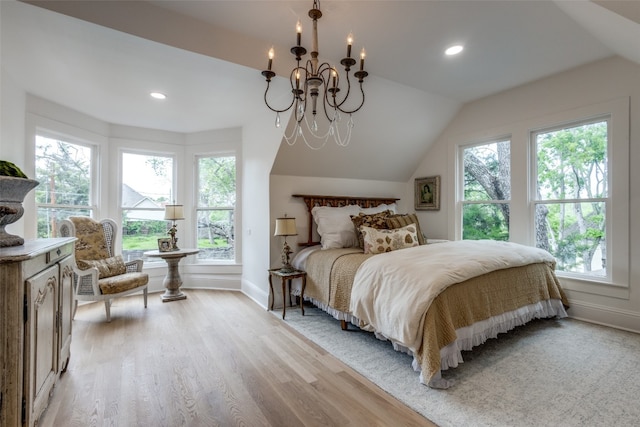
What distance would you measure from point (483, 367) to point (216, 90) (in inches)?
139

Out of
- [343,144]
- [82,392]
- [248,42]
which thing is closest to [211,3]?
[248,42]

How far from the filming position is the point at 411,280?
2.12 metres

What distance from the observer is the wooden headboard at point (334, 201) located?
3846mm

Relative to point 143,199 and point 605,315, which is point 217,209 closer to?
point 143,199

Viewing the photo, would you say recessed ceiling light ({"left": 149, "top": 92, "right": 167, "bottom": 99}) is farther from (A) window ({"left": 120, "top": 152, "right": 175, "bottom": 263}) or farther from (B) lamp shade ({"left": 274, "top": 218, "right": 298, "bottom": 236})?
(B) lamp shade ({"left": 274, "top": 218, "right": 298, "bottom": 236})

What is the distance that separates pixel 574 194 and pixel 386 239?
2242mm

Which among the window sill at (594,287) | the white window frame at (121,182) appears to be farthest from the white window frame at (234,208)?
the window sill at (594,287)

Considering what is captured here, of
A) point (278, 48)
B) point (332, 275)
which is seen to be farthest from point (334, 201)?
point (278, 48)

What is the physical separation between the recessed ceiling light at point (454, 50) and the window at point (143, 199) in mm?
4140

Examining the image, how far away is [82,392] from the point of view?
1.92 meters

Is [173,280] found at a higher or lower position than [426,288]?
lower

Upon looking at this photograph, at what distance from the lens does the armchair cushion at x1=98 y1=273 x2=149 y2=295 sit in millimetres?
3156

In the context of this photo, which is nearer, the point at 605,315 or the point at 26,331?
the point at 26,331

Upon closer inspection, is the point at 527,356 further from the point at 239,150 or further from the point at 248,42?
the point at 239,150
